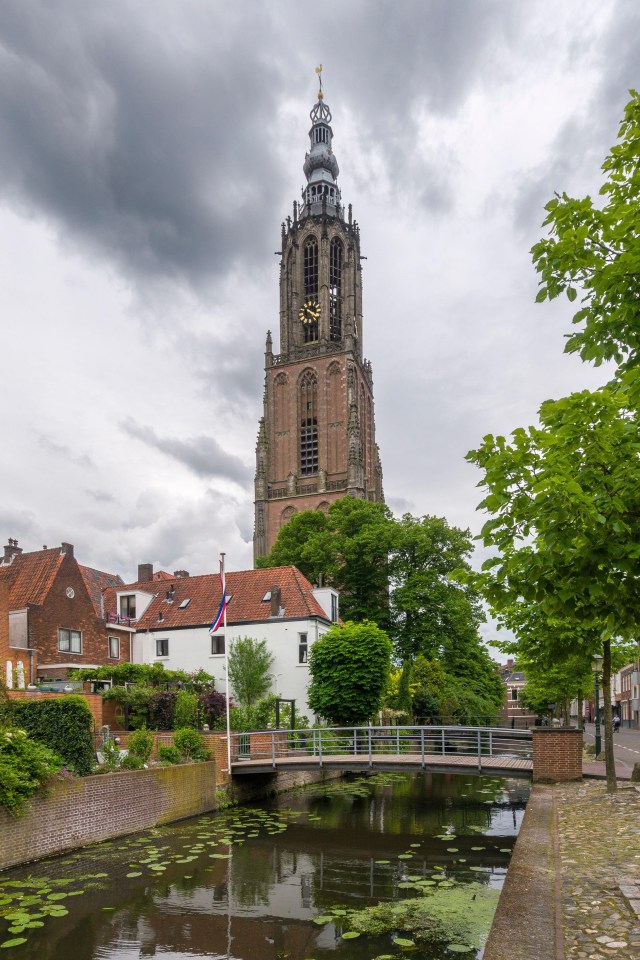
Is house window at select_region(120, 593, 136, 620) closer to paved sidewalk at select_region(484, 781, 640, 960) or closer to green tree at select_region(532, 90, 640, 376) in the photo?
paved sidewalk at select_region(484, 781, 640, 960)

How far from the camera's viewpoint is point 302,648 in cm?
3712

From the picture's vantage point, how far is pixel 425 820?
816 inches

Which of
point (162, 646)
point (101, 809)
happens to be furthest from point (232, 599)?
point (101, 809)

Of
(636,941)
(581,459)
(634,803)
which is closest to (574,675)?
(634,803)

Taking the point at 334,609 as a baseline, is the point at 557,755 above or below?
below

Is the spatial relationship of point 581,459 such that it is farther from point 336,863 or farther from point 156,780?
point 156,780

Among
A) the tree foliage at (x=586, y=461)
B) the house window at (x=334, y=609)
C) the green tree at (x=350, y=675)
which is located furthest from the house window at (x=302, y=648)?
the tree foliage at (x=586, y=461)

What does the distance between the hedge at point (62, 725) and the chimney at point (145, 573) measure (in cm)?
2920

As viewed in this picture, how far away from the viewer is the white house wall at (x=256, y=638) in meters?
36.6

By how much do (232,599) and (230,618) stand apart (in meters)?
1.23

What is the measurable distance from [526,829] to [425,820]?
811cm

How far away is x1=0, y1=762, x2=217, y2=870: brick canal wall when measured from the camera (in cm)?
1463

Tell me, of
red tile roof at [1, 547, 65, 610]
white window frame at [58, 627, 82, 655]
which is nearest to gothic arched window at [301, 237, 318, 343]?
red tile roof at [1, 547, 65, 610]

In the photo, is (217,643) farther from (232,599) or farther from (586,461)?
(586,461)
